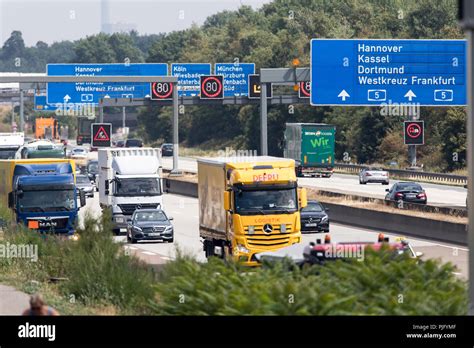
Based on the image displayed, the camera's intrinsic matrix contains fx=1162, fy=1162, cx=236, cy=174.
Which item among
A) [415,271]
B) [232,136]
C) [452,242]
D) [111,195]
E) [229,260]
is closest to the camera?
[415,271]

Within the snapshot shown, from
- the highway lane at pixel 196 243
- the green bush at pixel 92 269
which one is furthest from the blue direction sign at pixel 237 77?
the green bush at pixel 92 269

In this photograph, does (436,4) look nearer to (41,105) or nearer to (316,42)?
(41,105)

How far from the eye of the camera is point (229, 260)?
64.2 feet

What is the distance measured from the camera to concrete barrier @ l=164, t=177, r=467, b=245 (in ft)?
131

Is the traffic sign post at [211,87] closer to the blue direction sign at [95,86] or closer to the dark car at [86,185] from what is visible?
the blue direction sign at [95,86]

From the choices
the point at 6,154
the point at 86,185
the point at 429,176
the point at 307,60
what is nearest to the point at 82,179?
the point at 86,185

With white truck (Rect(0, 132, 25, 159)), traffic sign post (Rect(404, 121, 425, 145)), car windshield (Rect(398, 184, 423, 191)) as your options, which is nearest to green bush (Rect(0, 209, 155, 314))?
traffic sign post (Rect(404, 121, 425, 145))

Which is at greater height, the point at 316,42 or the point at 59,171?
the point at 316,42

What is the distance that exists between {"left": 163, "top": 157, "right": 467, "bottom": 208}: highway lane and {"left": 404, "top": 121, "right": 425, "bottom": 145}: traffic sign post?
502 cm

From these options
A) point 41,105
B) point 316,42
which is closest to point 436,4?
point 41,105

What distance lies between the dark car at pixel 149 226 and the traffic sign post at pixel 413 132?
41.2 feet

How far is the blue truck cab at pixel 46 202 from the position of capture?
41.9 meters

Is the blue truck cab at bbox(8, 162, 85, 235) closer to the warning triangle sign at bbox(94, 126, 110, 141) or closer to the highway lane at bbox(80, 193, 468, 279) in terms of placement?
the highway lane at bbox(80, 193, 468, 279)

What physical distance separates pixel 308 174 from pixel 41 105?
129 feet
